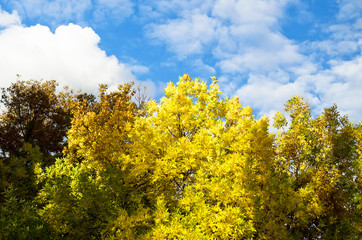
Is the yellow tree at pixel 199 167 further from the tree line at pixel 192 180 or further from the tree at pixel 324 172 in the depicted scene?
the tree at pixel 324 172

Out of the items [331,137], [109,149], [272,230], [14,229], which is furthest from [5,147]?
[331,137]

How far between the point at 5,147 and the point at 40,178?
38.7 ft

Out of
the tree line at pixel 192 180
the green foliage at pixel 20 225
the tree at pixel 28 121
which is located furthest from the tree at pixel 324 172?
the tree at pixel 28 121

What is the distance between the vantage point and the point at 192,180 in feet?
37.9

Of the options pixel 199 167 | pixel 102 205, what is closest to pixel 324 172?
pixel 199 167

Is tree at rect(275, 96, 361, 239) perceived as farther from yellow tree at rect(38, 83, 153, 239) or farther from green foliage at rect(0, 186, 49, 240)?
green foliage at rect(0, 186, 49, 240)

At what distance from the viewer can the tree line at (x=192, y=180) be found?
9000 millimetres

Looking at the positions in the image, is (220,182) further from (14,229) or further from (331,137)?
(331,137)

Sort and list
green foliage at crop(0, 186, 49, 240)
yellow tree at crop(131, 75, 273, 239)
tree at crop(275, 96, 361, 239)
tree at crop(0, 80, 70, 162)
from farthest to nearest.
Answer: tree at crop(0, 80, 70, 162) → tree at crop(275, 96, 361, 239) → yellow tree at crop(131, 75, 273, 239) → green foliage at crop(0, 186, 49, 240)

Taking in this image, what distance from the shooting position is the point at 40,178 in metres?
12.8

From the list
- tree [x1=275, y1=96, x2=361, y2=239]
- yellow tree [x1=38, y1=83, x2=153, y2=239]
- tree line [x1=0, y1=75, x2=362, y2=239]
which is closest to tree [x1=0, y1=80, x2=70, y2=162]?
tree line [x1=0, y1=75, x2=362, y2=239]

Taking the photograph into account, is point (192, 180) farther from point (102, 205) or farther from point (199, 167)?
point (102, 205)

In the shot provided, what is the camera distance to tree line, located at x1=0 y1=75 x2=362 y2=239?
900 cm

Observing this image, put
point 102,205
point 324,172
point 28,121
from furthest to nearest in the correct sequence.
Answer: point 28,121 → point 324,172 → point 102,205
